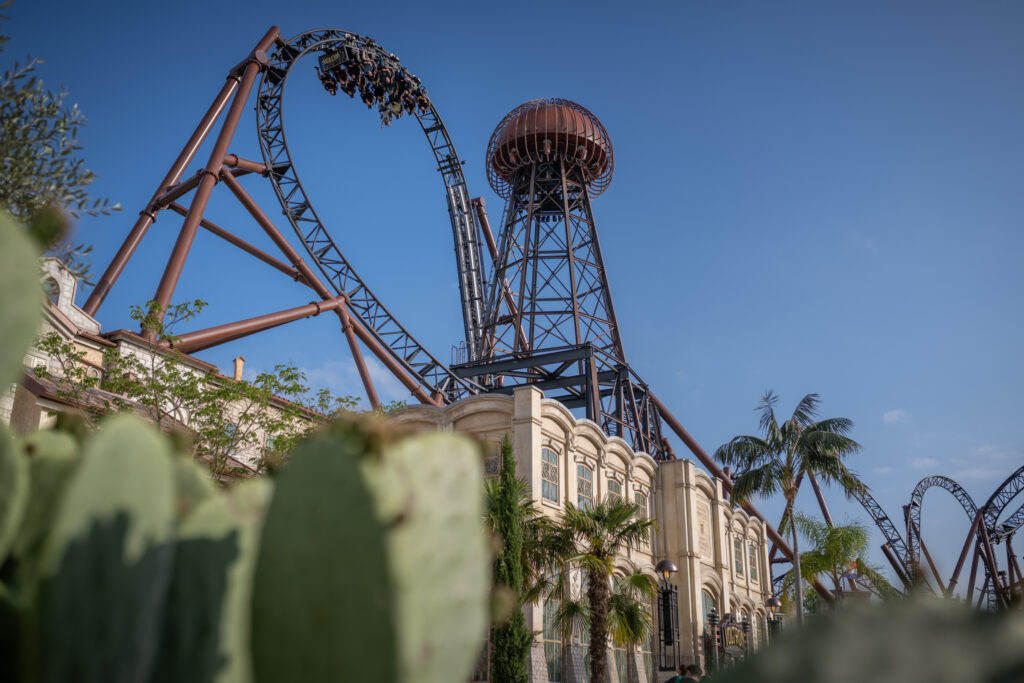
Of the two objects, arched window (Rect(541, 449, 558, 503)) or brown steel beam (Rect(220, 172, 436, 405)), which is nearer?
arched window (Rect(541, 449, 558, 503))

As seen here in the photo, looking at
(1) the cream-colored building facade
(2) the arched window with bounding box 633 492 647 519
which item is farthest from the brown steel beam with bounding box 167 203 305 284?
(2) the arched window with bounding box 633 492 647 519

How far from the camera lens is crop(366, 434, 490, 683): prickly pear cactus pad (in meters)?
1.89

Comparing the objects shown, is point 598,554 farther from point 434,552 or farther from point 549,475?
point 434,552

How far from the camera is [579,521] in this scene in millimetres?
18188

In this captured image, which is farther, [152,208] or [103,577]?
[152,208]

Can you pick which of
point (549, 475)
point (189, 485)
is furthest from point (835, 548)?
point (189, 485)

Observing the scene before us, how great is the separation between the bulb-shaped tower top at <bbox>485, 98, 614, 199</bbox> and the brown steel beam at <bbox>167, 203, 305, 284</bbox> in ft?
38.7

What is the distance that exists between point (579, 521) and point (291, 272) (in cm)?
1832

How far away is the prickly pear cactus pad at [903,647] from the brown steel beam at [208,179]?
23550 millimetres

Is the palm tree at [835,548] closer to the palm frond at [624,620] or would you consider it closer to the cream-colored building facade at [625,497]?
the cream-colored building facade at [625,497]

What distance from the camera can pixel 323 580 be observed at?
1.89m

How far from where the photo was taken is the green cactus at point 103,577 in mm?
2111

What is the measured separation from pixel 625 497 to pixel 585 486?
282cm

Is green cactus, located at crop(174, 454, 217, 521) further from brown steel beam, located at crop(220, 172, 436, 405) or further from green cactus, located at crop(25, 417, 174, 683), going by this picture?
brown steel beam, located at crop(220, 172, 436, 405)
